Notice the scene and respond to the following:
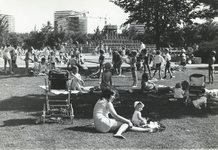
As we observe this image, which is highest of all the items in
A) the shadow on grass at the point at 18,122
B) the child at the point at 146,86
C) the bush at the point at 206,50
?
the bush at the point at 206,50

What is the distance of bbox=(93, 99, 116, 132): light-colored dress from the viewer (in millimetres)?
7020

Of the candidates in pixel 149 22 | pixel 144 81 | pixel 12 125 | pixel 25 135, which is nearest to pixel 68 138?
pixel 25 135

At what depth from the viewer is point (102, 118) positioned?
7.02 m

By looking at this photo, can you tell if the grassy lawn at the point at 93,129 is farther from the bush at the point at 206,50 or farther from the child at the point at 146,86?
the bush at the point at 206,50

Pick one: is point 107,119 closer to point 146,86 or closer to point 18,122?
point 18,122

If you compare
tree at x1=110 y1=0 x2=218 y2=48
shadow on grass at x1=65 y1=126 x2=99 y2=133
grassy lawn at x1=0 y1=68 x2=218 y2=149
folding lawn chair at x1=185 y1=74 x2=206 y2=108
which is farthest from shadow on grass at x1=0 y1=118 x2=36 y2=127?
tree at x1=110 y1=0 x2=218 y2=48

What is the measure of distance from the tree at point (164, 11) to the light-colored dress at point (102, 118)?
16.5 metres

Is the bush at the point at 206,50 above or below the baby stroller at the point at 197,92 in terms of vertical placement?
above

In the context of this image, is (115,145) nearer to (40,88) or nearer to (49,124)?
(49,124)

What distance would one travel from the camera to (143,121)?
757cm

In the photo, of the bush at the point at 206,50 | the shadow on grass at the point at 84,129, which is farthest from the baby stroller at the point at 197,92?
the bush at the point at 206,50

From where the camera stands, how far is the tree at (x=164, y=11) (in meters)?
23.6

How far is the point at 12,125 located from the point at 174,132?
153 inches

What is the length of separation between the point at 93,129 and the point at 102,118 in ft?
1.78
